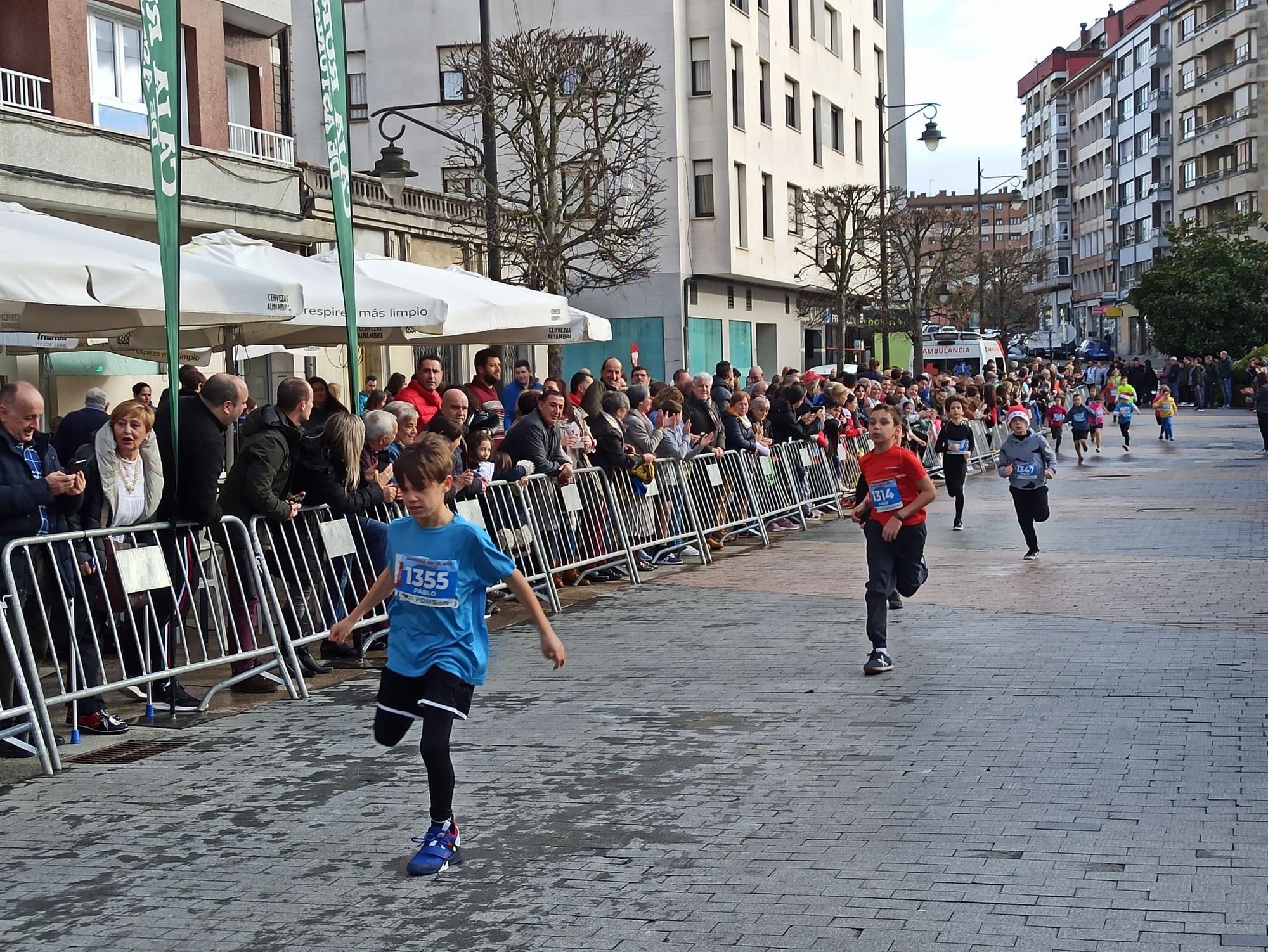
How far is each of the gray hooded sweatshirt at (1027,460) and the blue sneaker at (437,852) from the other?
10128 mm

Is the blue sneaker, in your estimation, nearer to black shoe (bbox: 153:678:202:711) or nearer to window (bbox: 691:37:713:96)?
black shoe (bbox: 153:678:202:711)

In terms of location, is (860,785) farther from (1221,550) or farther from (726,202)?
(726,202)

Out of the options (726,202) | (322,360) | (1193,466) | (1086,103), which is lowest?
(1193,466)

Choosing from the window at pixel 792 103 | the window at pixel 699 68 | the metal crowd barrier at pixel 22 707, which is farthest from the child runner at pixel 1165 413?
the metal crowd barrier at pixel 22 707

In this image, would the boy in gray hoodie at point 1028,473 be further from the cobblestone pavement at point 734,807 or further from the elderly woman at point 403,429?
the elderly woman at point 403,429

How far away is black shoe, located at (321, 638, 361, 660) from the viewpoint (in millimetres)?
10344

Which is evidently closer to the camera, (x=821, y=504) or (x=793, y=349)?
(x=821, y=504)

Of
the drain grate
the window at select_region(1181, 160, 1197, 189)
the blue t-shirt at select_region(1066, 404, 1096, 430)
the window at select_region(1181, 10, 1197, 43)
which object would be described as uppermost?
the window at select_region(1181, 10, 1197, 43)

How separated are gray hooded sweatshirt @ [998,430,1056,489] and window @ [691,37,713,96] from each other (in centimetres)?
2844

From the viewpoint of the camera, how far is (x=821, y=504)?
2017 cm

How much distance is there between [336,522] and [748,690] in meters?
2.92

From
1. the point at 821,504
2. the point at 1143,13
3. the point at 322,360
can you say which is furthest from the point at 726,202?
the point at 1143,13

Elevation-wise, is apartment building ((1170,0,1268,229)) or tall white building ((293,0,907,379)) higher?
apartment building ((1170,0,1268,229))

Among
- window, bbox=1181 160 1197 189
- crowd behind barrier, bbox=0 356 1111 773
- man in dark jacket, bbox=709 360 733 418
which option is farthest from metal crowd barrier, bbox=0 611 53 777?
window, bbox=1181 160 1197 189
